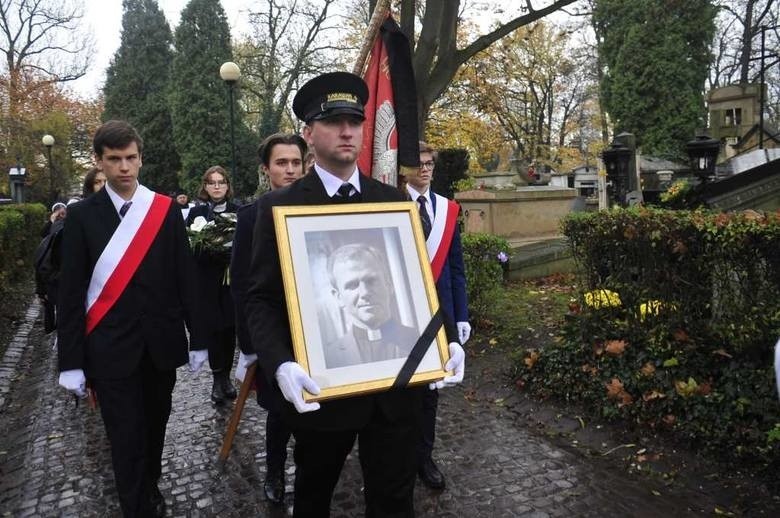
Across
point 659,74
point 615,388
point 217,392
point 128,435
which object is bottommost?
point 217,392

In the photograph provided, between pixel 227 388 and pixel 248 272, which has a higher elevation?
pixel 248 272

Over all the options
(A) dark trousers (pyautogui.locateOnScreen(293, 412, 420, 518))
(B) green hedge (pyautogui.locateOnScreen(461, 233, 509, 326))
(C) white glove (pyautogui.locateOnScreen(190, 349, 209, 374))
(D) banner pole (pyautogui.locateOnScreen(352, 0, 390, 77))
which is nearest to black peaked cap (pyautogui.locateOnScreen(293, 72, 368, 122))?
(D) banner pole (pyautogui.locateOnScreen(352, 0, 390, 77))

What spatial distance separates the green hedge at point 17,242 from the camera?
964 centimetres

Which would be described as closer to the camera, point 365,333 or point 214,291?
point 365,333

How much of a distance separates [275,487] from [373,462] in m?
1.65

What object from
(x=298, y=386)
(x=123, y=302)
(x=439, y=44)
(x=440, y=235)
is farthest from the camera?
(x=439, y=44)

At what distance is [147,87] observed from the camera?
140 ft

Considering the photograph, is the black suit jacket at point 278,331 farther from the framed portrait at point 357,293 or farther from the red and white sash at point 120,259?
the red and white sash at point 120,259

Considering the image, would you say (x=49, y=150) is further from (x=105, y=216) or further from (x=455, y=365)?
(x=455, y=365)

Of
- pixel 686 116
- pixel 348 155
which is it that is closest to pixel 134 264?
pixel 348 155

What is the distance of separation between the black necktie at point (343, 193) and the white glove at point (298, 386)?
64 cm

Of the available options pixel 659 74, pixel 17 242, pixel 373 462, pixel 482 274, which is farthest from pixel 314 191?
pixel 659 74

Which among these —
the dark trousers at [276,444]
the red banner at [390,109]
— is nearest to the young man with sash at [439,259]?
the red banner at [390,109]

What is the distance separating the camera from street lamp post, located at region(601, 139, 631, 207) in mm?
12547
